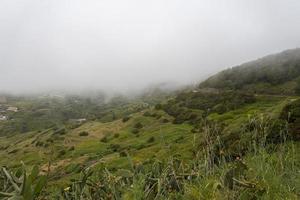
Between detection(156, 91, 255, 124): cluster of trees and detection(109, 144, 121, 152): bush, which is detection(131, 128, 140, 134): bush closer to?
detection(156, 91, 255, 124): cluster of trees

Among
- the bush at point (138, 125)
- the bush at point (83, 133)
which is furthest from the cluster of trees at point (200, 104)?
the bush at point (83, 133)

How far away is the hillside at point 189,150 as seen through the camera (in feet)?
13.4

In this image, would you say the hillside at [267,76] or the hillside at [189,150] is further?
the hillside at [267,76]

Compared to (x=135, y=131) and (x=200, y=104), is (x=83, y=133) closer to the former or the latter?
(x=135, y=131)

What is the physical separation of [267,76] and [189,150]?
65.4 meters

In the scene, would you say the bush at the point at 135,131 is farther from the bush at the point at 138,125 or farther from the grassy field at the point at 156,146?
the bush at the point at 138,125

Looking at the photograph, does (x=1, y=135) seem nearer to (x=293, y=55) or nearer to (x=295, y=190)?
(x=293, y=55)

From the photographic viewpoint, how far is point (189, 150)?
45.3 m

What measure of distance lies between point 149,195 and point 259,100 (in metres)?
86.5

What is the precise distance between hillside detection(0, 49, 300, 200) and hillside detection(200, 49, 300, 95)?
0.81ft

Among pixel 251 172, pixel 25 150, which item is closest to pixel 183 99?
pixel 25 150

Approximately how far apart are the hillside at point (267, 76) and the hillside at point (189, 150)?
248mm

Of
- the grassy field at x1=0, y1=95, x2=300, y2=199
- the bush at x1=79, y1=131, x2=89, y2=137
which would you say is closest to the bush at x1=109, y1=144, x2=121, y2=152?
the grassy field at x1=0, y1=95, x2=300, y2=199

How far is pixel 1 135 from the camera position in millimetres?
194500
